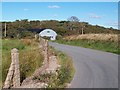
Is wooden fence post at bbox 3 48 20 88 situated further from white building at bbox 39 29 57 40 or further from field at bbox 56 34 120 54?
white building at bbox 39 29 57 40

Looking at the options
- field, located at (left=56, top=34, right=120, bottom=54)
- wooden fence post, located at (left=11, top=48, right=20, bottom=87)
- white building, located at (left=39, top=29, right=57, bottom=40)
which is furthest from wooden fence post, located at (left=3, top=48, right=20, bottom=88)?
white building, located at (left=39, top=29, right=57, bottom=40)

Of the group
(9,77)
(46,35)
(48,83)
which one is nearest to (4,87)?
(9,77)

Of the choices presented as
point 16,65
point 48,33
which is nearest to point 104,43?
point 16,65

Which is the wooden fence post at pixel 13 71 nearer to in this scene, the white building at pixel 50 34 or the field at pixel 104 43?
the field at pixel 104 43

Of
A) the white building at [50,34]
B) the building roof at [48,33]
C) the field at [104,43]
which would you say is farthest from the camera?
the building roof at [48,33]

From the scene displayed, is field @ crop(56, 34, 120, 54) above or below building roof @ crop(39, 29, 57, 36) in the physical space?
below

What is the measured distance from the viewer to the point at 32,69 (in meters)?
15.3

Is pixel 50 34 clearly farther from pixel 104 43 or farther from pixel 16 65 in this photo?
pixel 16 65

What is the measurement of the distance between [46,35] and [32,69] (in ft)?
273

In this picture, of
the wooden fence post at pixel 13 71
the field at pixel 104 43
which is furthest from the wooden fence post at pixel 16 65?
the field at pixel 104 43

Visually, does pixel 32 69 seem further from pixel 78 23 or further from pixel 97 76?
pixel 78 23

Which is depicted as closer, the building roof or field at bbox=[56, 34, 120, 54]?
field at bbox=[56, 34, 120, 54]

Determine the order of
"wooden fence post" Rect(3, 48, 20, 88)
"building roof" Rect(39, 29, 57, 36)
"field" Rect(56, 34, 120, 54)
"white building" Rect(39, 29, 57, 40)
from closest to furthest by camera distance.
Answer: "wooden fence post" Rect(3, 48, 20, 88)
"field" Rect(56, 34, 120, 54)
"white building" Rect(39, 29, 57, 40)
"building roof" Rect(39, 29, 57, 36)

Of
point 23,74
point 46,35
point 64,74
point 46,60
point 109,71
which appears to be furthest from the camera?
point 46,35
